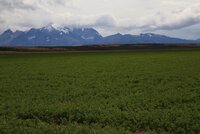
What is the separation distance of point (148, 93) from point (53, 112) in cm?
831

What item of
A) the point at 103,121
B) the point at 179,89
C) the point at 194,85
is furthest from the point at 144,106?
the point at 194,85

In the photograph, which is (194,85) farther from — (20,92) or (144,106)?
(20,92)

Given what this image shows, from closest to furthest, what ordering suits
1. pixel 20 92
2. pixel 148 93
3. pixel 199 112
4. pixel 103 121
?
pixel 103 121, pixel 199 112, pixel 148 93, pixel 20 92

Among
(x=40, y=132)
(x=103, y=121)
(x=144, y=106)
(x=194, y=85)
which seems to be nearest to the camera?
(x=40, y=132)

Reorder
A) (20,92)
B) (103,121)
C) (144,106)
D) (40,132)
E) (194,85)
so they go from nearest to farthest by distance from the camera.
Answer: (40,132)
(103,121)
(144,106)
(20,92)
(194,85)

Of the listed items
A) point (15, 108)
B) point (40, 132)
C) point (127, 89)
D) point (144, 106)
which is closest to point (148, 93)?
point (127, 89)

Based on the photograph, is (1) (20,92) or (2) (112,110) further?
(1) (20,92)

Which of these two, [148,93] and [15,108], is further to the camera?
[148,93]

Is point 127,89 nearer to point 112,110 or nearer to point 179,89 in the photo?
point 179,89

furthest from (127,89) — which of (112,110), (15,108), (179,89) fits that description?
(15,108)

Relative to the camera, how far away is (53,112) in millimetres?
17344

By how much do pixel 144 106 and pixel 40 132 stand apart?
713cm

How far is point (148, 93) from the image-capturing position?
75.1 ft

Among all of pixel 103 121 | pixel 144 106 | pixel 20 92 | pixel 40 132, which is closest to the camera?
pixel 40 132
